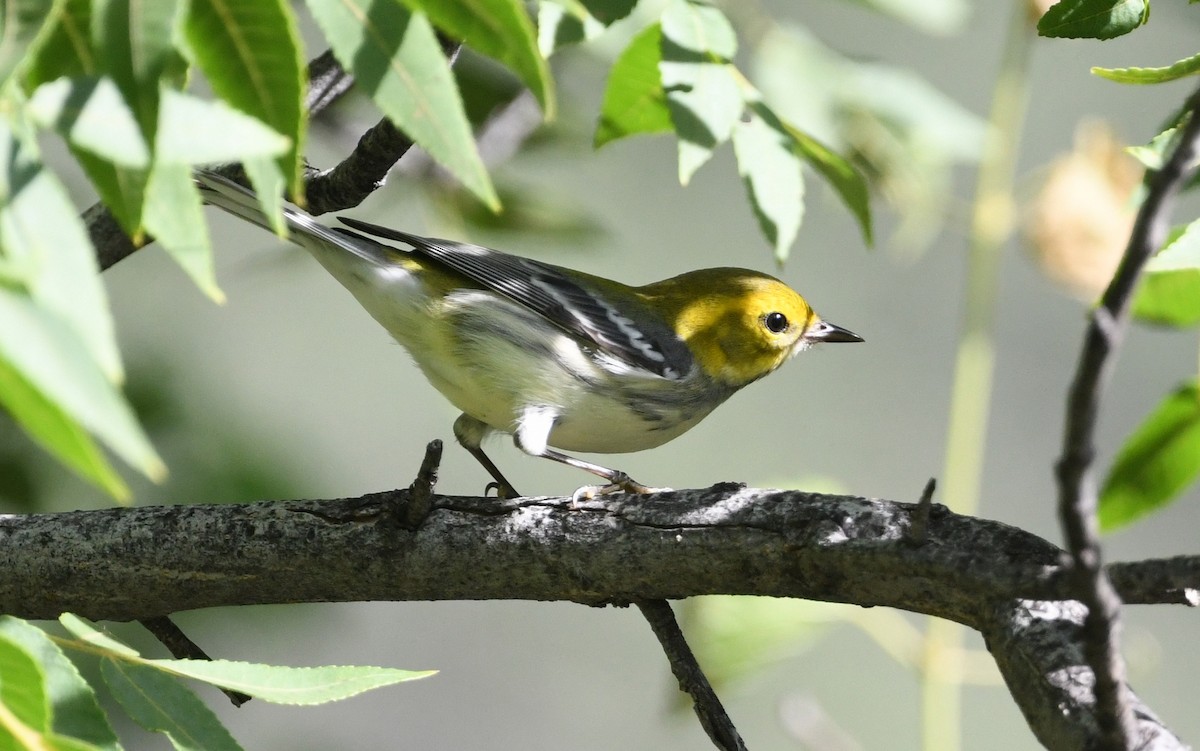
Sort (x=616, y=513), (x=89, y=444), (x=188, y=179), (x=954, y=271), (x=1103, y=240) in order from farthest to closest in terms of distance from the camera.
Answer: (x=954, y=271)
(x=1103, y=240)
(x=616, y=513)
(x=188, y=179)
(x=89, y=444)

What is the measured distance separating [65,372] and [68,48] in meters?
0.51

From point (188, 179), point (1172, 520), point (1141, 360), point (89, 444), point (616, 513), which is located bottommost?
point (1172, 520)

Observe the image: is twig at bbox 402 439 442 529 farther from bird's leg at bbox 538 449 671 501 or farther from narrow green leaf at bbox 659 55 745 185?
narrow green leaf at bbox 659 55 745 185

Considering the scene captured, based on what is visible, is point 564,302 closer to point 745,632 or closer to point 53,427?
point 745,632

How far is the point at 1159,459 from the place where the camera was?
1.38 meters

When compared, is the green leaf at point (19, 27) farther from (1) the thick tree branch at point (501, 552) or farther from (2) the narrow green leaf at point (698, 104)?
(1) the thick tree branch at point (501, 552)

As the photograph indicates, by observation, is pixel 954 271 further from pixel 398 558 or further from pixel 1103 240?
pixel 398 558

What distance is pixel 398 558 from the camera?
1861 millimetres

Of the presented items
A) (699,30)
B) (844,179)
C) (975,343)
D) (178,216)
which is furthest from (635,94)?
(975,343)

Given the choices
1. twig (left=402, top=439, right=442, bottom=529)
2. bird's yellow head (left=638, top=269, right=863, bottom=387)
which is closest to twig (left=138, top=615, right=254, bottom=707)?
twig (left=402, top=439, right=442, bottom=529)

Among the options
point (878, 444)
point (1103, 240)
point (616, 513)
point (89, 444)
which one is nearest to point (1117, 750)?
point (616, 513)

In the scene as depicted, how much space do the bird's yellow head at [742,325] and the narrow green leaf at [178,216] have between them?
2161 millimetres

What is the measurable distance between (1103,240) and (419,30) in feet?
7.17

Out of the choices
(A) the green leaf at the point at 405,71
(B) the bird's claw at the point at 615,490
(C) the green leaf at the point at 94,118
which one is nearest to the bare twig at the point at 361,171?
(B) the bird's claw at the point at 615,490
